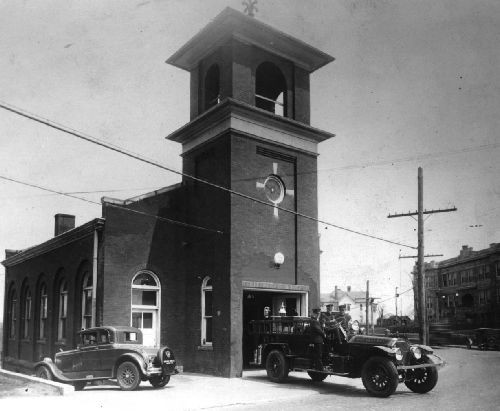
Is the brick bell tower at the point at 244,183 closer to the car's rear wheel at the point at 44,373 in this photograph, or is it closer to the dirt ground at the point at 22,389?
the car's rear wheel at the point at 44,373

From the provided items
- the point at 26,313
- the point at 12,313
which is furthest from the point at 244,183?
the point at 12,313

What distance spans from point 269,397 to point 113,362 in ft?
15.1

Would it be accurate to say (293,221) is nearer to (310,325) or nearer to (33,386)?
(310,325)

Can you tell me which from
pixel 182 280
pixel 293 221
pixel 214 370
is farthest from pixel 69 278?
pixel 293 221

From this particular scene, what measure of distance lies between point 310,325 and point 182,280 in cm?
667

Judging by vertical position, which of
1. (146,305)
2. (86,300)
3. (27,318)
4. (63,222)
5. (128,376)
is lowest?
(128,376)

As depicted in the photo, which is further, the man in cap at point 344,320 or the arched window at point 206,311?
the arched window at point 206,311

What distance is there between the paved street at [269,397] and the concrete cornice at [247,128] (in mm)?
8415

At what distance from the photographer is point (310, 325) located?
15992 millimetres

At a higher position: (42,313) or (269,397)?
(42,313)

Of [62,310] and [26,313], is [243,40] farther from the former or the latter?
[26,313]

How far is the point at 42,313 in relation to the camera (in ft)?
90.2

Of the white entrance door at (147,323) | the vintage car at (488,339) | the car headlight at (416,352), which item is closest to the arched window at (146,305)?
the white entrance door at (147,323)

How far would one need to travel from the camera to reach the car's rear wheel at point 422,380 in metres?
14.3
